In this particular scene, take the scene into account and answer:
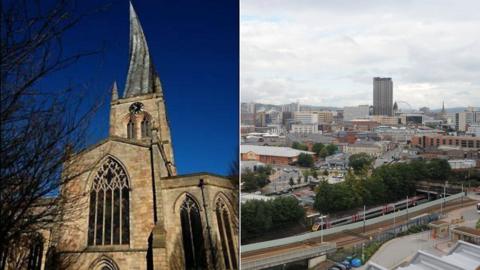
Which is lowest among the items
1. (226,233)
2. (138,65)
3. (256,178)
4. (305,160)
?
(226,233)

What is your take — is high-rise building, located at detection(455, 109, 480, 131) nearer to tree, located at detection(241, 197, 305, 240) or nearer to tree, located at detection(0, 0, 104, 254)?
tree, located at detection(241, 197, 305, 240)

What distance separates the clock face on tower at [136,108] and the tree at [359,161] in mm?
1946

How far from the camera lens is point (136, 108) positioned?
231 centimetres

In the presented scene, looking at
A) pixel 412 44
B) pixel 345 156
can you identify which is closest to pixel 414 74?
pixel 412 44

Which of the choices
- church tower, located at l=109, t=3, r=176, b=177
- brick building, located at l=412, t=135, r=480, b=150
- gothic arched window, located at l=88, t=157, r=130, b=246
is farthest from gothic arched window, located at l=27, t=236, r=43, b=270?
brick building, located at l=412, t=135, r=480, b=150

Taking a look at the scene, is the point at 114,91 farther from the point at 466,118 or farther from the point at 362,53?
the point at 466,118

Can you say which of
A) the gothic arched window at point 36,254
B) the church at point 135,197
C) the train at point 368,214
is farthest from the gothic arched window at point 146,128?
the train at point 368,214

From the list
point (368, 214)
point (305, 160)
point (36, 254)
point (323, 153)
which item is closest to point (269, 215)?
point (305, 160)

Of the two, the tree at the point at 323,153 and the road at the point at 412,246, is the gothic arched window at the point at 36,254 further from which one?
the road at the point at 412,246

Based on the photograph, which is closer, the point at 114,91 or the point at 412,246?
the point at 114,91

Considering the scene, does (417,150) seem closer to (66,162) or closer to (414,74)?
(414,74)

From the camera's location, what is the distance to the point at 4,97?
1882mm

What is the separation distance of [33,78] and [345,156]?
7.97 feet

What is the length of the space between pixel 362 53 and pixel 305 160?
88 cm
